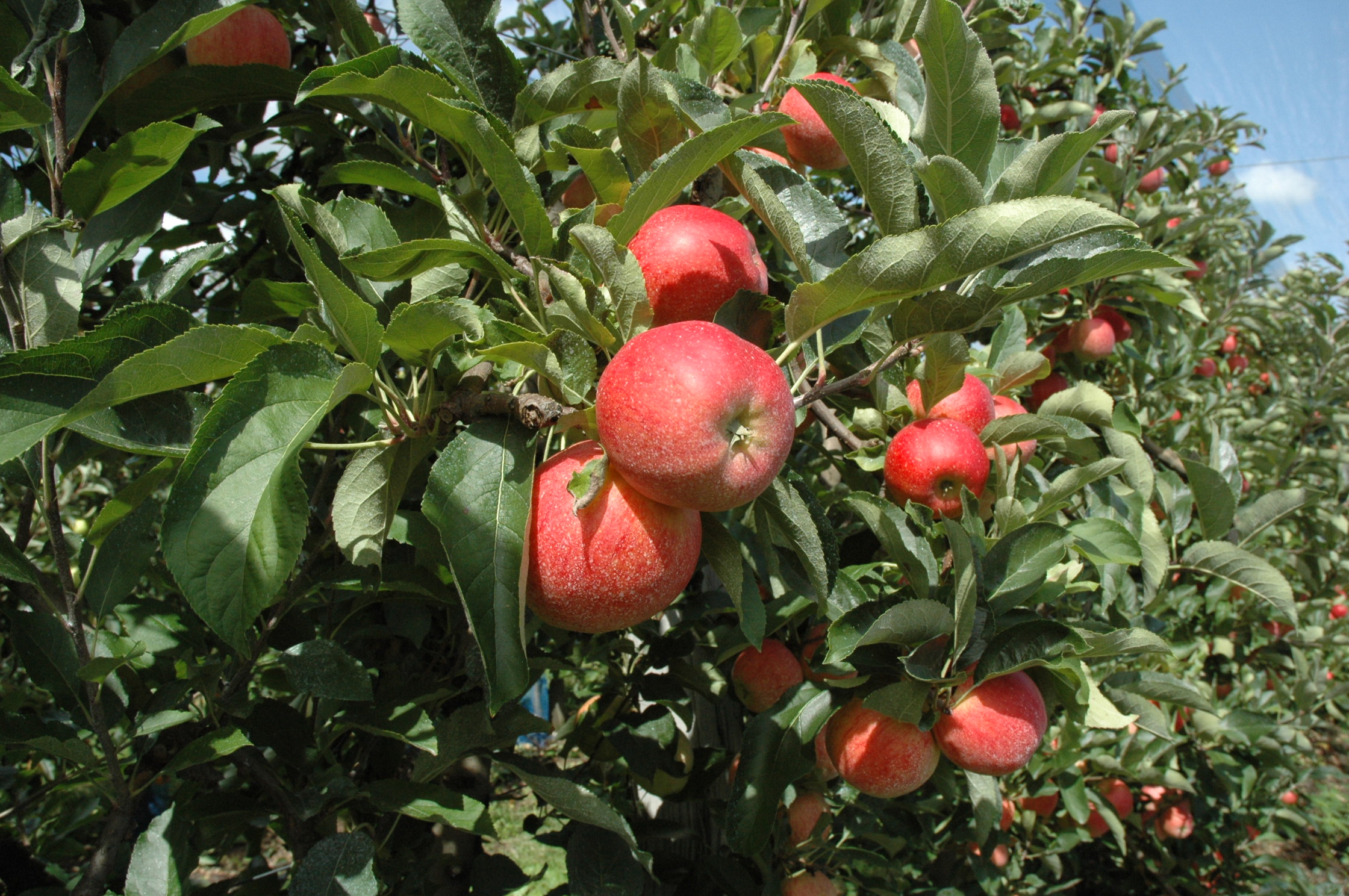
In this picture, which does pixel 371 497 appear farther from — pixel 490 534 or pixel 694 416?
pixel 694 416

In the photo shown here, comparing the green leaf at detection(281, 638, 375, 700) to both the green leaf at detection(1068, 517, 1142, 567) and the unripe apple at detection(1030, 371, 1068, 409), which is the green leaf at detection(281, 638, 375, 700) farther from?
the unripe apple at detection(1030, 371, 1068, 409)

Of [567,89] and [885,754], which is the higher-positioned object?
[567,89]

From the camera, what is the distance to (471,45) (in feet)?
3.03

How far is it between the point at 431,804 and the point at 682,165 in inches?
31.4

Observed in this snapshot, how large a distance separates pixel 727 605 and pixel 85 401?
973 mm

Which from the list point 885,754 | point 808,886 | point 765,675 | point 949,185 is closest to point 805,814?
point 808,886

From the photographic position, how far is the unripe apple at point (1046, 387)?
2.04 metres

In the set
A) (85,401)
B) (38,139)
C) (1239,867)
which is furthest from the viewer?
(1239,867)

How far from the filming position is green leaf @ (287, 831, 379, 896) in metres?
0.85

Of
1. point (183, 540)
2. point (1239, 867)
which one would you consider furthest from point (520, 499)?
point (1239, 867)

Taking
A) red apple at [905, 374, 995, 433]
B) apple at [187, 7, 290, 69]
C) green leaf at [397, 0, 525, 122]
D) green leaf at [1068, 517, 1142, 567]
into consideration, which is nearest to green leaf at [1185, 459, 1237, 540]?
green leaf at [1068, 517, 1142, 567]

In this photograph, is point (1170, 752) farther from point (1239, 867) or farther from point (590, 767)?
point (590, 767)

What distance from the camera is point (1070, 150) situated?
767 mm

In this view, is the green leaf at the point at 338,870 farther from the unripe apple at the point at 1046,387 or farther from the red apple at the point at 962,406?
the unripe apple at the point at 1046,387
